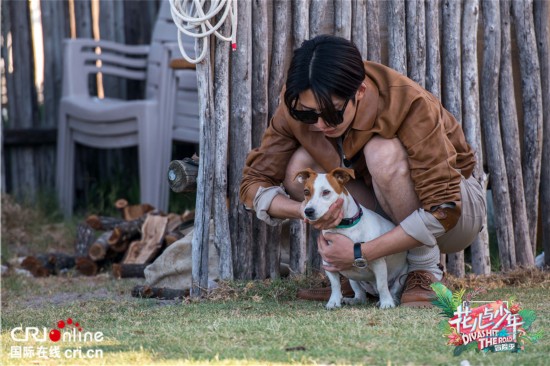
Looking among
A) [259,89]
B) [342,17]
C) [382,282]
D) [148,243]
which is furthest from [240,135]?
[148,243]

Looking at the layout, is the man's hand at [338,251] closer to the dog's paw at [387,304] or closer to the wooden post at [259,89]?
the dog's paw at [387,304]

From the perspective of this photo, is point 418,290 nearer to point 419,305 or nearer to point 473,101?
point 419,305

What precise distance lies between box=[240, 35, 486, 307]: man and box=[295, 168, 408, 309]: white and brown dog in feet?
0.16

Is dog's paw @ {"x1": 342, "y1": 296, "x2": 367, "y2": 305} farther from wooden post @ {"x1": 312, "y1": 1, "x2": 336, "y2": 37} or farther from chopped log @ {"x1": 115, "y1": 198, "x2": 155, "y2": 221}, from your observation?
chopped log @ {"x1": 115, "y1": 198, "x2": 155, "y2": 221}

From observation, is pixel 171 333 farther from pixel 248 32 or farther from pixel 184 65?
pixel 184 65

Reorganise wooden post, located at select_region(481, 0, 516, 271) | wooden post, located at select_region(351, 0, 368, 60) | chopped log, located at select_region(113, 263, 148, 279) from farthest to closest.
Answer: chopped log, located at select_region(113, 263, 148, 279), wooden post, located at select_region(481, 0, 516, 271), wooden post, located at select_region(351, 0, 368, 60)

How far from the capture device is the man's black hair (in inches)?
155

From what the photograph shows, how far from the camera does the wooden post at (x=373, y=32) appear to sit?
207 inches

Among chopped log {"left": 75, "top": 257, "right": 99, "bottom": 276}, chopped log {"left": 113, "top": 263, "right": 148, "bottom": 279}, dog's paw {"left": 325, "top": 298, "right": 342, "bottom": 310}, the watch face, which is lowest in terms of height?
chopped log {"left": 75, "top": 257, "right": 99, "bottom": 276}

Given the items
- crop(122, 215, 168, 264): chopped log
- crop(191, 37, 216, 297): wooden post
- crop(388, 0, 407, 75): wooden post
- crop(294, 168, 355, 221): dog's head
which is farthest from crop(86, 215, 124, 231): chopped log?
crop(294, 168, 355, 221): dog's head

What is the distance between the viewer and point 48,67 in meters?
8.58

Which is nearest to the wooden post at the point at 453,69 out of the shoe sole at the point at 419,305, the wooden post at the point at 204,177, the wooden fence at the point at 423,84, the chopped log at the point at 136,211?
the wooden fence at the point at 423,84

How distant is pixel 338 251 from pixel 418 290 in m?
0.44

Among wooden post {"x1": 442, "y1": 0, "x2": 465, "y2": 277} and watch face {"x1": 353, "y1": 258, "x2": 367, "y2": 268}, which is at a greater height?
wooden post {"x1": 442, "y1": 0, "x2": 465, "y2": 277}
